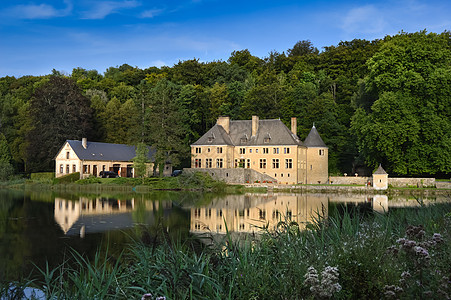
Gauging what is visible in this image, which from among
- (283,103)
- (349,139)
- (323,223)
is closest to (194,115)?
(283,103)

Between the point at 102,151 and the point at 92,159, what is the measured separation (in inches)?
72.1

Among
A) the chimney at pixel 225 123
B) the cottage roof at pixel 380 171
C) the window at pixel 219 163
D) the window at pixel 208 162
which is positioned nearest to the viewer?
the cottage roof at pixel 380 171

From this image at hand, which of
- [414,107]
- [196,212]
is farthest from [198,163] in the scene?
[196,212]

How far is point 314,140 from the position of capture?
137 ft

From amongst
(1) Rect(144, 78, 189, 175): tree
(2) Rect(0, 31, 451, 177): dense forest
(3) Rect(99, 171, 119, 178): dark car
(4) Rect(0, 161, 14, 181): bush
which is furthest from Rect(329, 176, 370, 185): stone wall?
(4) Rect(0, 161, 14, 181): bush

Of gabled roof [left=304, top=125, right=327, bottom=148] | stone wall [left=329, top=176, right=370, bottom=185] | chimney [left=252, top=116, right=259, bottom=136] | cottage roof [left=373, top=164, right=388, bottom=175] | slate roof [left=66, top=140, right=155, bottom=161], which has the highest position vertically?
chimney [left=252, top=116, right=259, bottom=136]

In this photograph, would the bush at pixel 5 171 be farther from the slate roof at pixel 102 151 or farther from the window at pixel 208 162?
the window at pixel 208 162

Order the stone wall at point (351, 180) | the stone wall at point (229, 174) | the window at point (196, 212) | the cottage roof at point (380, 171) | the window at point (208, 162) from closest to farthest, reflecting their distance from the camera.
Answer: the window at point (196, 212), the cottage roof at point (380, 171), the stone wall at point (351, 180), the stone wall at point (229, 174), the window at point (208, 162)

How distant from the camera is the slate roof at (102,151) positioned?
139 feet

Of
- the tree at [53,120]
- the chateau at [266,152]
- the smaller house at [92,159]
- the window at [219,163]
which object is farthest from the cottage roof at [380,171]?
the tree at [53,120]

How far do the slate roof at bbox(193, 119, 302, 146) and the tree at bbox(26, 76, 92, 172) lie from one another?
1309cm

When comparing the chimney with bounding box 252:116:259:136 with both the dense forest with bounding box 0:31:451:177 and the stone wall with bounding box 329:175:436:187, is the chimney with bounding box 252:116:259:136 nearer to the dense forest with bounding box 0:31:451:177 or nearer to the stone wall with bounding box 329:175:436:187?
the dense forest with bounding box 0:31:451:177

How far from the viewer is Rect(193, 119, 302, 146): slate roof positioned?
4109cm

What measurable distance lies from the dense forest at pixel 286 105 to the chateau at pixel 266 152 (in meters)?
2.81
